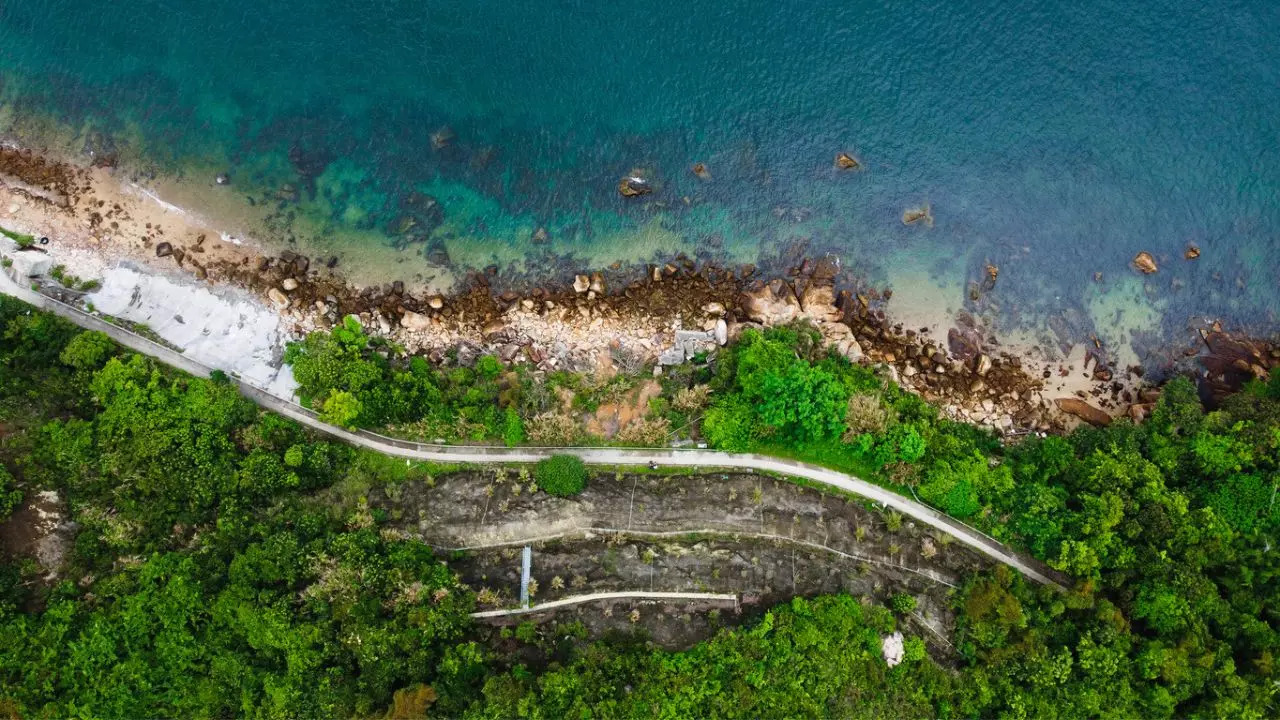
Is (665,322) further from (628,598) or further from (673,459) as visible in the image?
(628,598)

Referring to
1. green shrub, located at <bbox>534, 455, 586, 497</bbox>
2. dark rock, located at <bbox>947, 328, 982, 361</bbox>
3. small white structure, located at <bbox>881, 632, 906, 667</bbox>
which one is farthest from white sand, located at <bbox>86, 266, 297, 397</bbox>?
dark rock, located at <bbox>947, 328, 982, 361</bbox>

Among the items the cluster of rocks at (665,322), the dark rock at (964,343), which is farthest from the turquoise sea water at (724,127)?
the dark rock at (964,343)

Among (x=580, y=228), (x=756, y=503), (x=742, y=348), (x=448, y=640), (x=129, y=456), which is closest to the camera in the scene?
(x=448, y=640)

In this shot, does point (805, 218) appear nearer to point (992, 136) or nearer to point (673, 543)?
Result: point (992, 136)

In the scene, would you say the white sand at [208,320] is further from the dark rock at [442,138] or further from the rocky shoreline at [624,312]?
the dark rock at [442,138]

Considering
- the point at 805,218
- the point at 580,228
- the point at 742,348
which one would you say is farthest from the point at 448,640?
the point at 805,218

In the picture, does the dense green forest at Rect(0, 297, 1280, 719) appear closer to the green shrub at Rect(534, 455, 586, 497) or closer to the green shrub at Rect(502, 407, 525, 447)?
the green shrub at Rect(502, 407, 525, 447)

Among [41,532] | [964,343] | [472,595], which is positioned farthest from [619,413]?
[41,532]
